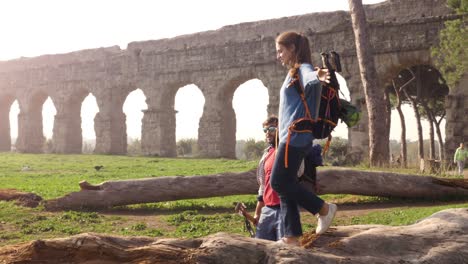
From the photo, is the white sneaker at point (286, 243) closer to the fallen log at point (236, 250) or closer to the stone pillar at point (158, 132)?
the fallen log at point (236, 250)

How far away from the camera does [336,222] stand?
813cm

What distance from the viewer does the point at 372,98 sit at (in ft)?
52.5

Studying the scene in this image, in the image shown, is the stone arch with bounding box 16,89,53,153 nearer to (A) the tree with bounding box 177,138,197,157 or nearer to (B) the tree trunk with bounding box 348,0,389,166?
(A) the tree with bounding box 177,138,197,157

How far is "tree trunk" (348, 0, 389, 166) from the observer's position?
1559cm

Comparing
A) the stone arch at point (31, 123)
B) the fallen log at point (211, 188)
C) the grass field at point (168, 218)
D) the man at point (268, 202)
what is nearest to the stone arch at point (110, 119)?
the stone arch at point (31, 123)

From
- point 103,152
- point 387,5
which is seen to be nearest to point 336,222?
point 387,5

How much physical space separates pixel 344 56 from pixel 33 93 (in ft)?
66.5

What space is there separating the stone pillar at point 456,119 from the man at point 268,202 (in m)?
14.7

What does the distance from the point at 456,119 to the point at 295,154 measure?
15670 mm

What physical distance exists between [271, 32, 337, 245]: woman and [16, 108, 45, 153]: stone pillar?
31.4m

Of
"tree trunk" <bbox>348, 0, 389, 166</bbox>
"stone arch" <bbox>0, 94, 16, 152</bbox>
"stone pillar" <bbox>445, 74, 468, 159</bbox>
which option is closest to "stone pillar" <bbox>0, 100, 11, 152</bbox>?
"stone arch" <bbox>0, 94, 16, 152</bbox>

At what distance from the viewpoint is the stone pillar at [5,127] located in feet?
115

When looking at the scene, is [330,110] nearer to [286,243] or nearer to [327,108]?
[327,108]

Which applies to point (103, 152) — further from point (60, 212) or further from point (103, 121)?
point (60, 212)
